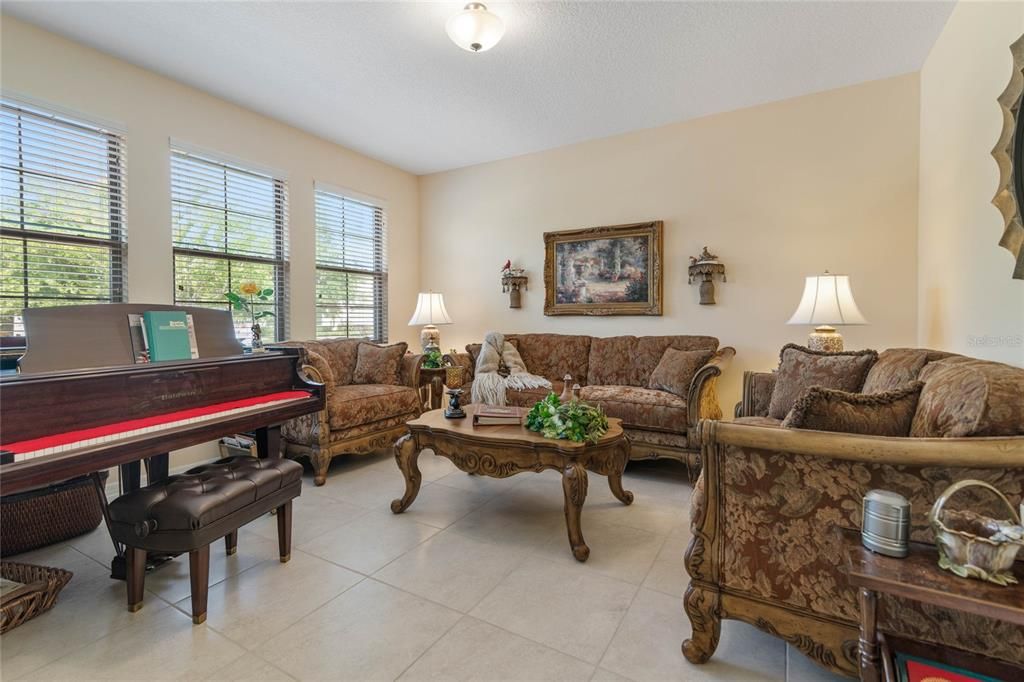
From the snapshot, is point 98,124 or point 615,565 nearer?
point 615,565

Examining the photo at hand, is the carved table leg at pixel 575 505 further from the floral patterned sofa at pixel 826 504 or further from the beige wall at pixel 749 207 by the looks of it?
the beige wall at pixel 749 207

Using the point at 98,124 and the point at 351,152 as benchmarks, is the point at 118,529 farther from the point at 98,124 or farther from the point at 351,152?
the point at 351,152

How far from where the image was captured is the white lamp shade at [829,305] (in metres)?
3.02

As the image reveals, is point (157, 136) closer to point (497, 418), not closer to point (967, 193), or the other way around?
point (497, 418)

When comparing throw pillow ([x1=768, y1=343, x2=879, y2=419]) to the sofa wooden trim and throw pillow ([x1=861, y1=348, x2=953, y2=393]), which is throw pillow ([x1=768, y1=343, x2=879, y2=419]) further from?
the sofa wooden trim

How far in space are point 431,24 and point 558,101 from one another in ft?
4.22

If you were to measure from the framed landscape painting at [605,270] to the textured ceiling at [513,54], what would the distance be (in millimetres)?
1008

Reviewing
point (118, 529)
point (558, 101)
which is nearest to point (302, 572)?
point (118, 529)

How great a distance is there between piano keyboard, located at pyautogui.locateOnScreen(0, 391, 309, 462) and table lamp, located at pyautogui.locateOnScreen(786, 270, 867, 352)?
327 centimetres

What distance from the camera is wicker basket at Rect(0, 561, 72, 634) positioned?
1.62 m

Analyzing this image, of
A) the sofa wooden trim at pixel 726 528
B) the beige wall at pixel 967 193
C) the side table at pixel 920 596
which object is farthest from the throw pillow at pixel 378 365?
the beige wall at pixel 967 193

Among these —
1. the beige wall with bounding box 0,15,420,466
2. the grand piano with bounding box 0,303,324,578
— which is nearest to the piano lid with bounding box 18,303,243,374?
the grand piano with bounding box 0,303,324,578

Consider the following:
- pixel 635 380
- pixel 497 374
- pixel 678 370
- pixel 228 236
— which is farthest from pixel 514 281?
pixel 228 236

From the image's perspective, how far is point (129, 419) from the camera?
5.81 feet
